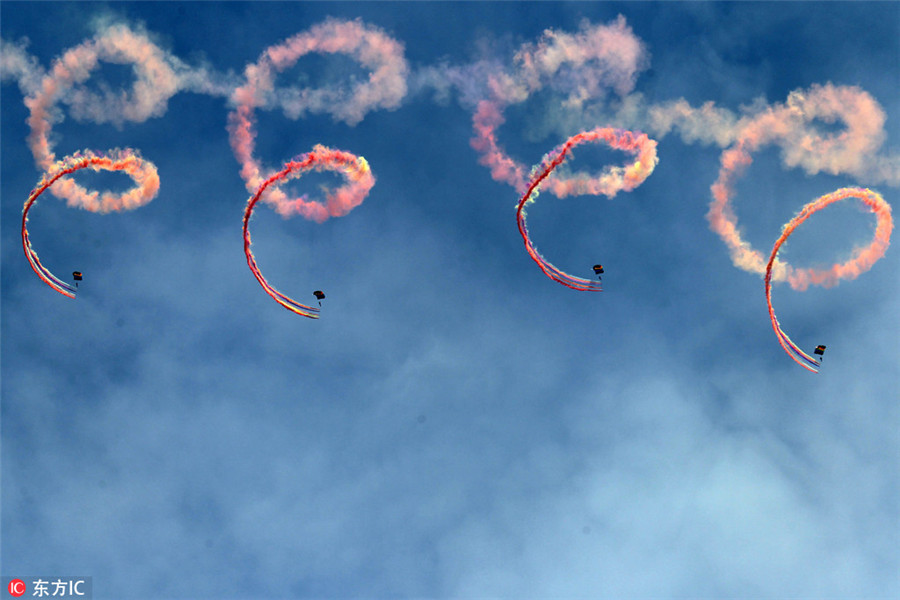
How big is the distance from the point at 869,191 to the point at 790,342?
41.7 feet

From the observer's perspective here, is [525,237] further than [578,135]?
Yes

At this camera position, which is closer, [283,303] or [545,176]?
[545,176]

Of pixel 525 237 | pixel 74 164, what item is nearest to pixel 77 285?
pixel 74 164

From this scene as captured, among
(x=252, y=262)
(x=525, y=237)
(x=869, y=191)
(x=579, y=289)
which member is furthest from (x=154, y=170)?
(x=869, y=191)

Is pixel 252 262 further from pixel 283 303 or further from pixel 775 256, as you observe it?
pixel 775 256

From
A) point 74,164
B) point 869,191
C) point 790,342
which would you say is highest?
point 74,164

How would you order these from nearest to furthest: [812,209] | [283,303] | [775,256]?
[812,209]
[775,256]
[283,303]

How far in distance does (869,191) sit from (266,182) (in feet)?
140

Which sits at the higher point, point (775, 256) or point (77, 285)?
point (77, 285)

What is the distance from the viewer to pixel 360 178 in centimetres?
5878

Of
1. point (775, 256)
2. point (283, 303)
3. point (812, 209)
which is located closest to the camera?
point (812, 209)

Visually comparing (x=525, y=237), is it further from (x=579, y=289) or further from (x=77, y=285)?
(x=77, y=285)

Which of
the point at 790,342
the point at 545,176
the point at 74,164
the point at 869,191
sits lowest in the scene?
the point at 790,342

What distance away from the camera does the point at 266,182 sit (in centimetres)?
5841
